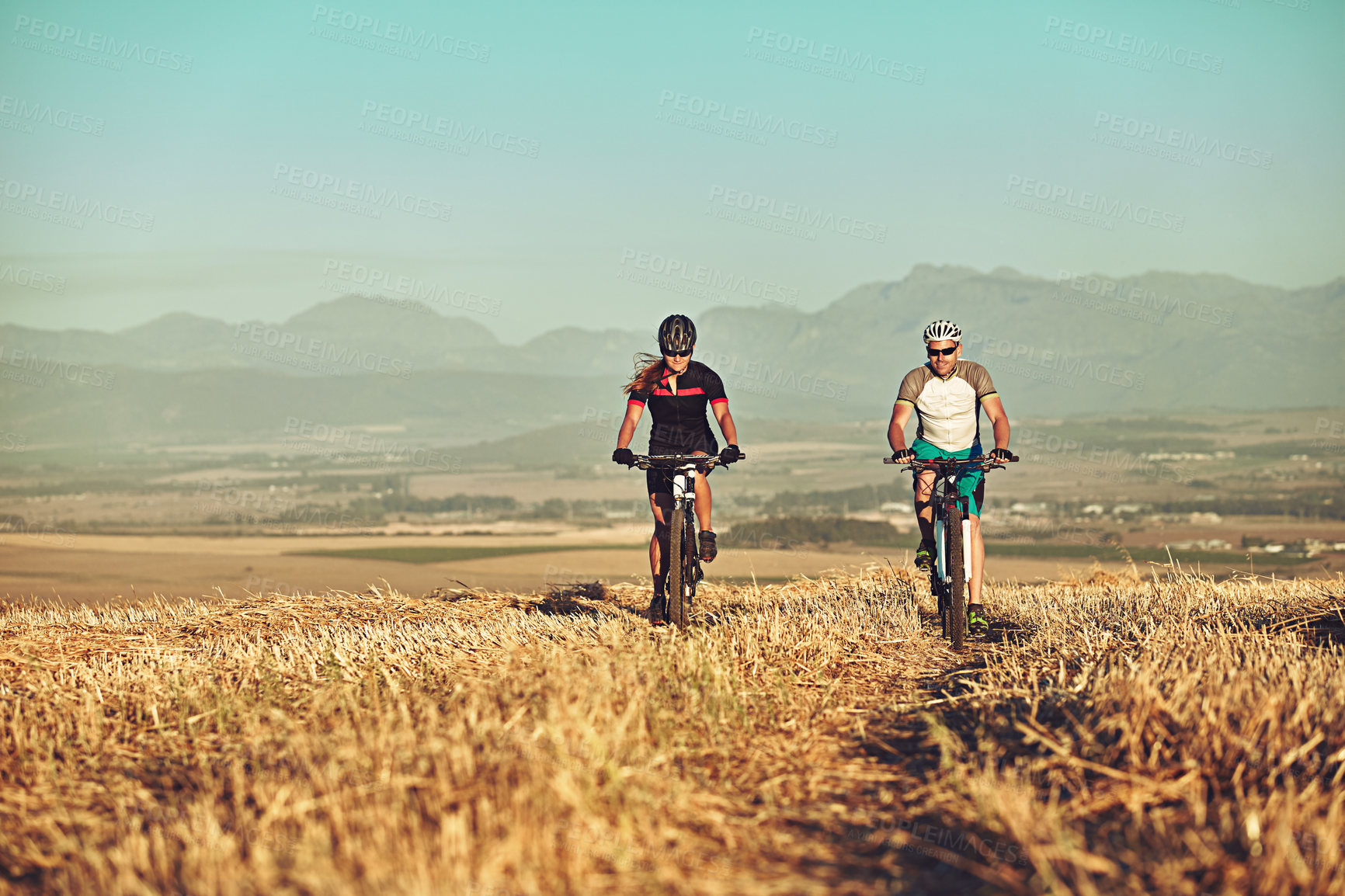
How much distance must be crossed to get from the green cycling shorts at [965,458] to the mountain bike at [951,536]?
0.27ft

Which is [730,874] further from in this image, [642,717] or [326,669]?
[326,669]

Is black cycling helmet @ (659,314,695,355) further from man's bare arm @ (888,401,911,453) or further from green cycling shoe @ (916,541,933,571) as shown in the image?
green cycling shoe @ (916,541,933,571)

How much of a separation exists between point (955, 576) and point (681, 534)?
1907 millimetres

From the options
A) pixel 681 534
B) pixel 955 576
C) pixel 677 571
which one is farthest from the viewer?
pixel 681 534

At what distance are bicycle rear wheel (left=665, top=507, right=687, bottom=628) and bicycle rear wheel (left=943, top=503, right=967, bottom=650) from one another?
1807 mm

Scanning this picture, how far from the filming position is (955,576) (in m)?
8.01

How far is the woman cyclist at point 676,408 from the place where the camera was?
28.2ft

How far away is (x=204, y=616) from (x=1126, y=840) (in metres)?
7.85

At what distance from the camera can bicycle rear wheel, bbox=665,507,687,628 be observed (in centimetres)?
836

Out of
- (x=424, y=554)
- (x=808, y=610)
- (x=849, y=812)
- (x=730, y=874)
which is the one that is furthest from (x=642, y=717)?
(x=424, y=554)

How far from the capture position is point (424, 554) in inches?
1529

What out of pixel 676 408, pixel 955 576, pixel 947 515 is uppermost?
pixel 676 408
